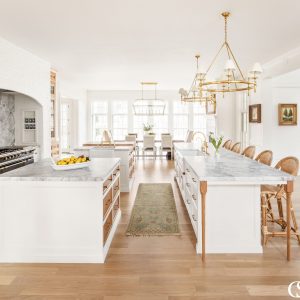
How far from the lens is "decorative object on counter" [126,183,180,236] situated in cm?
394

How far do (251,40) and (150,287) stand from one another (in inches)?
175

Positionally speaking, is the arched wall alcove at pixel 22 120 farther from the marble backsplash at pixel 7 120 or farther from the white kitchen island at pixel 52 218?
the white kitchen island at pixel 52 218

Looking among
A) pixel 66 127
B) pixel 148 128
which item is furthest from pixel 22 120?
pixel 148 128

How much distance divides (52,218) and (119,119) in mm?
11136

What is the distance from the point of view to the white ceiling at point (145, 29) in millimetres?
3805

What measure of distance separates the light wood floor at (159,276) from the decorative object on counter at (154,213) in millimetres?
442

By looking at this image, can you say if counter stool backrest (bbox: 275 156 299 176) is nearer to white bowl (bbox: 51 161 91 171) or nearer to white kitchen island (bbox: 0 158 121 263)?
white kitchen island (bbox: 0 158 121 263)

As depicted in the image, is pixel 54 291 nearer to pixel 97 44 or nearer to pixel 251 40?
pixel 97 44

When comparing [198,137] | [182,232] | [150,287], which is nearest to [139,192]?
[182,232]

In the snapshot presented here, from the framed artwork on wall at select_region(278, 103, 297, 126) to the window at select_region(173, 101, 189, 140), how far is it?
20.9 ft

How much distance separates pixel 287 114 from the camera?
7.77 m

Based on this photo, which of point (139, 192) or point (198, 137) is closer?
point (139, 192)

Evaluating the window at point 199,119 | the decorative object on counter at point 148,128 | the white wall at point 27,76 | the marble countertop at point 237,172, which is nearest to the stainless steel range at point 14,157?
the white wall at point 27,76

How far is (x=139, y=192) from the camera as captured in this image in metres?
6.14
